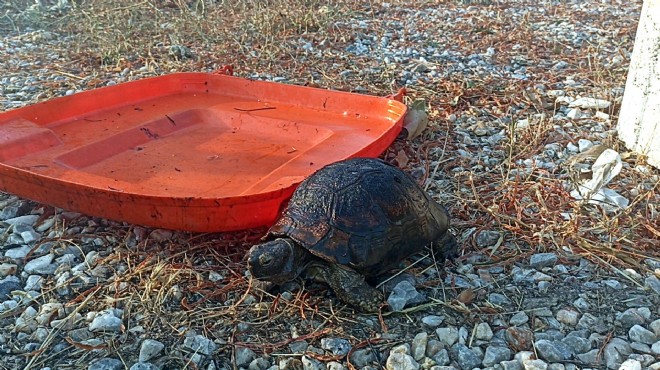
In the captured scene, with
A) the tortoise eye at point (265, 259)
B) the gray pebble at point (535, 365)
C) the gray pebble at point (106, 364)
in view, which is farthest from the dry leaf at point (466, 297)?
the gray pebble at point (106, 364)

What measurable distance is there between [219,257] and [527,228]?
138cm

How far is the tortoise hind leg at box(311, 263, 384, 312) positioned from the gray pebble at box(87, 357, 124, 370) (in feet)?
2.59

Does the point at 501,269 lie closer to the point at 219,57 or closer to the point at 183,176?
the point at 183,176

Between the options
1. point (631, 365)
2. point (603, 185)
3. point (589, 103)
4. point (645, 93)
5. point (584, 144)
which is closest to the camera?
point (631, 365)

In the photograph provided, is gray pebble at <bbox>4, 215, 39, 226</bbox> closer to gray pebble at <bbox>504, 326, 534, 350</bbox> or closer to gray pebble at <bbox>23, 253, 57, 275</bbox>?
gray pebble at <bbox>23, 253, 57, 275</bbox>

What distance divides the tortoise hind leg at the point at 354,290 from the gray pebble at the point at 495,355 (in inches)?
16.6

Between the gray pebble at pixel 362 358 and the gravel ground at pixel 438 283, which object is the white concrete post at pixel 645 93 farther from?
the gray pebble at pixel 362 358

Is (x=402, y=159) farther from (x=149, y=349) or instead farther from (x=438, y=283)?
(x=149, y=349)

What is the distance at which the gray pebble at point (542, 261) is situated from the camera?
2.68 m

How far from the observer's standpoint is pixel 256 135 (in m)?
3.92

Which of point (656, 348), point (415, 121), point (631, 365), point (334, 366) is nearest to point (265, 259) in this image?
point (334, 366)

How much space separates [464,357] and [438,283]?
41cm

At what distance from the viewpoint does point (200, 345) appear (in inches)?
88.0

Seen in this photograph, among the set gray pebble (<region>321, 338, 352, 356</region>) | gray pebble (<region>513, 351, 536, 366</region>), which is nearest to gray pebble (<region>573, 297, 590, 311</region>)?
gray pebble (<region>513, 351, 536, 366</region>)
